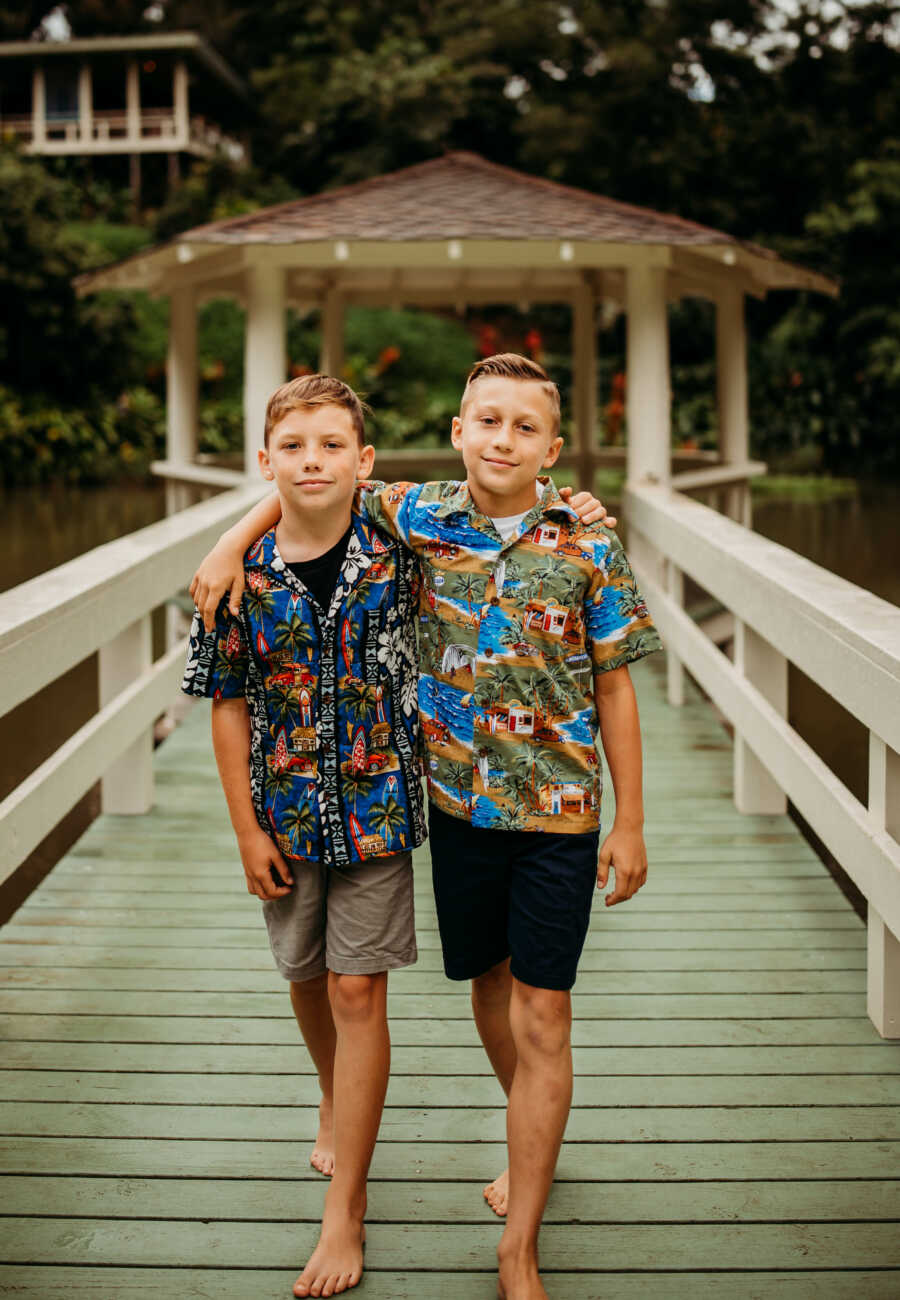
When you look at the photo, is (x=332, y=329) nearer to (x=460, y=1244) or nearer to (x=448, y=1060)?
(x=448, y=1060)

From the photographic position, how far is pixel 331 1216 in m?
2.37

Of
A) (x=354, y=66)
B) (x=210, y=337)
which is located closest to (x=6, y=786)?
(x=210, y=337)

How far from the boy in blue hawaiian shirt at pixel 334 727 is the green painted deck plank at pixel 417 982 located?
121 cm

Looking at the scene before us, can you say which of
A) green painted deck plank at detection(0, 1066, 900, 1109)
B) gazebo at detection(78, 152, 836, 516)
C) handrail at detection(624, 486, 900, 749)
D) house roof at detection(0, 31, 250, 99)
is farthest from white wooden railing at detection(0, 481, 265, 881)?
house roof at detection(0, 31, 250, 99)

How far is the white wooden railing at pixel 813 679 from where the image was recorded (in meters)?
3.16

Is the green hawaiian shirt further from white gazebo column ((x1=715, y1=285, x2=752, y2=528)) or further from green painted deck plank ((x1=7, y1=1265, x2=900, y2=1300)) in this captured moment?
white gazebo column ((x1=715, y1=285, x2=752, y2=528))

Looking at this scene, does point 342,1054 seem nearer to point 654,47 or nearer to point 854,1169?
point 854,1169

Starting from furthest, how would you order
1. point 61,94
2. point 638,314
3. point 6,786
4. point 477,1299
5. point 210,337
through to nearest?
point 61,94 → point 210,337 → point 638,314 → point 6,786 → point 477,1299

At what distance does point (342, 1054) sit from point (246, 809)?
443 millimetres

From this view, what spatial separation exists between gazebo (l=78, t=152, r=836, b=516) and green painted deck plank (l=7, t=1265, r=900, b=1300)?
6.54 metres

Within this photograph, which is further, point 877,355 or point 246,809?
point 877,355

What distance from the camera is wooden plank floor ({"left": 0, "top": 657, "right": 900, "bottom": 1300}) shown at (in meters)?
2.40

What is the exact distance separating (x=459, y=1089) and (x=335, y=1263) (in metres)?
0.78

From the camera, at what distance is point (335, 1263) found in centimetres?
232
